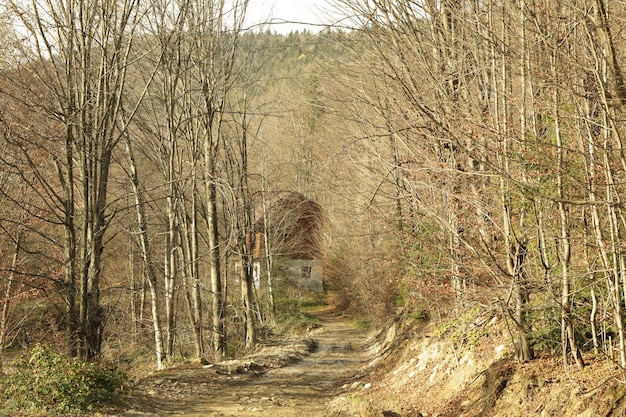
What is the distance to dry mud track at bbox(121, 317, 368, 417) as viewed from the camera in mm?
9227

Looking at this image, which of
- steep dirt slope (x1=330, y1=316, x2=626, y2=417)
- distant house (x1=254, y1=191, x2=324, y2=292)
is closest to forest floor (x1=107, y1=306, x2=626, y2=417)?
steep dirt slope (x1=330, y1=316, x2=626, y2=417)

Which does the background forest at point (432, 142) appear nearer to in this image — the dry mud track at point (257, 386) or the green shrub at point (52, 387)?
the green shrub at point (52, 387)

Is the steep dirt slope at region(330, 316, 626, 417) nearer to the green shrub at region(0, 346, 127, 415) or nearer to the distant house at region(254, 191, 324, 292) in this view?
the green shrub at region(0, 346, 127, 415)

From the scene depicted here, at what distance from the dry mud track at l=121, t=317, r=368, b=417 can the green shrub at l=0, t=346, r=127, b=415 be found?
Answer: 1.90ft

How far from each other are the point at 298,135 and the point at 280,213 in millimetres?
23066

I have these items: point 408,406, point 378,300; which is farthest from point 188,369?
point 378,300

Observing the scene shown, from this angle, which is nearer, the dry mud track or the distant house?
the dry mud track

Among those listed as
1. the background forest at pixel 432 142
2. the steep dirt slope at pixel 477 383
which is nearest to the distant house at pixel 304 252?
the background forest at pixel 432 142

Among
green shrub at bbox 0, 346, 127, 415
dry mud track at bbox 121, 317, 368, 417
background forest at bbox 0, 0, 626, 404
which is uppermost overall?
background forest at bbox 0, 0, 626, 404

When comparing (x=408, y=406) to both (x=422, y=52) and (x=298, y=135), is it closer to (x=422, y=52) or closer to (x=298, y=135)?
(x=422, y=52)

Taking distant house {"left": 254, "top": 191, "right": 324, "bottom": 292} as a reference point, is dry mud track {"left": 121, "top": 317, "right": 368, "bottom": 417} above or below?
below

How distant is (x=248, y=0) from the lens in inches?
631

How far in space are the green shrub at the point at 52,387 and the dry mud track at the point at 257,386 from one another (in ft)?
1.90

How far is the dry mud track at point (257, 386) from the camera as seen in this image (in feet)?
30.3
